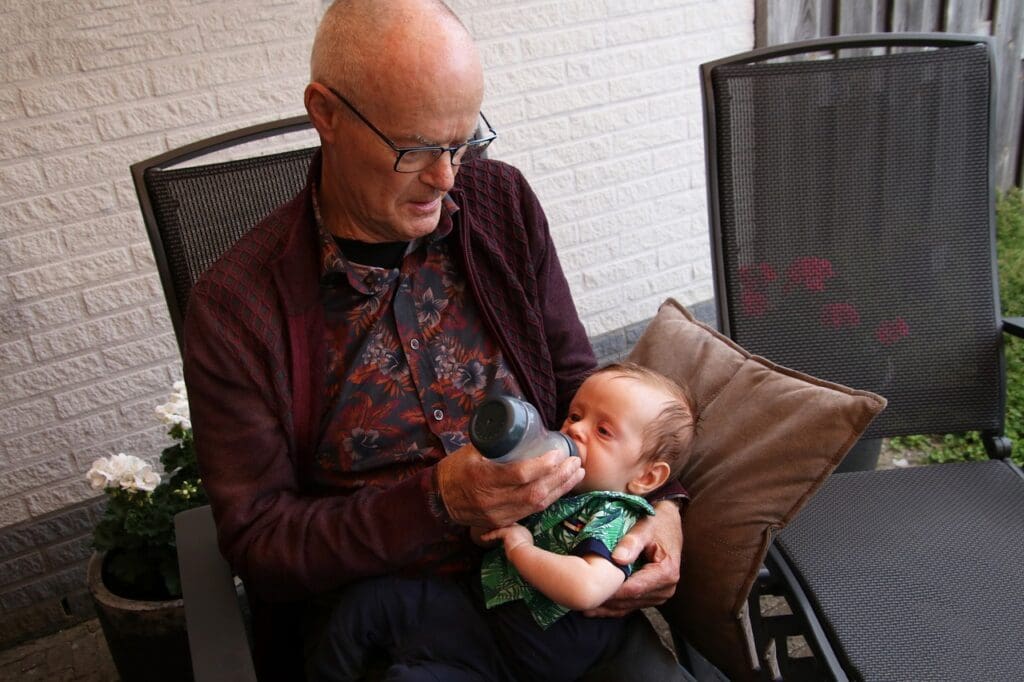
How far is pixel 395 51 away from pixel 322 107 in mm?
182

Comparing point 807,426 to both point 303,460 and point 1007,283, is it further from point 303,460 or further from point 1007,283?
point 1007,283

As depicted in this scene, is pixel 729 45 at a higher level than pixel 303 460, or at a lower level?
higher

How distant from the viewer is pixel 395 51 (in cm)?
137

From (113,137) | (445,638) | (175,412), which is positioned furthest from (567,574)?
(113,137)

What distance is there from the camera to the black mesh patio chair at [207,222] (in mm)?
1548

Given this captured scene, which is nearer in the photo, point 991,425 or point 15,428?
point 991,425

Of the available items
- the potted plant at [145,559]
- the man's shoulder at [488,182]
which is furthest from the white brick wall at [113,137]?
the man's shoulder at [488,182]

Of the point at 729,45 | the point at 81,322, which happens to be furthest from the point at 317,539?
the point at 729,45

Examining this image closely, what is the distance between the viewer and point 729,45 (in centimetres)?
386

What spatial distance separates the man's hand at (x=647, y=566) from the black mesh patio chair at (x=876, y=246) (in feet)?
1.82

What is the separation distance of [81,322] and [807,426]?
7.01 ft

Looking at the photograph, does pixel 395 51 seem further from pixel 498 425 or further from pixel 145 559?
pixel 145 559

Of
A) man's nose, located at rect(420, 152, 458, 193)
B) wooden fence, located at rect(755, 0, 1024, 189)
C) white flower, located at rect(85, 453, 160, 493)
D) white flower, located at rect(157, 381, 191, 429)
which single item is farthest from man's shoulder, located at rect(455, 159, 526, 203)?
wooden fence, located at rect(755, 0, 1024, 189)

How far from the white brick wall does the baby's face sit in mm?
1754
